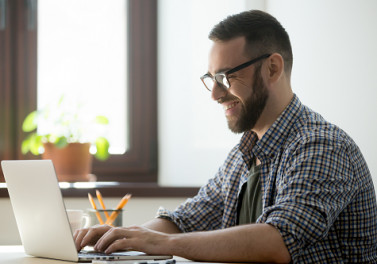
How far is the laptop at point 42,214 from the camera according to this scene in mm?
1357

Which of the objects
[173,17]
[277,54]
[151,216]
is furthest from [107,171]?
[277,54]

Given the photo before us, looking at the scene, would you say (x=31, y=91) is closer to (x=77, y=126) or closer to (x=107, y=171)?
(x=77, y=126)

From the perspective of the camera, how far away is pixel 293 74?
8.57ft

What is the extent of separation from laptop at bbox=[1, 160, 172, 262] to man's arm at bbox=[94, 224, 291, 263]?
0.08ft

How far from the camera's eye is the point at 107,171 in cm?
303

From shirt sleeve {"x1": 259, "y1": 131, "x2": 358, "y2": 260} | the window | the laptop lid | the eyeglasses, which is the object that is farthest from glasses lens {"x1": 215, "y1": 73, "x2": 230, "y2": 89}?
the window

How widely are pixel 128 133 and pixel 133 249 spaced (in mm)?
1650

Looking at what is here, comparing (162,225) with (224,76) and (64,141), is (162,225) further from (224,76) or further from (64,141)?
(64,141)

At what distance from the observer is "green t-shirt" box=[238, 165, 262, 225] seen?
5.76 feet

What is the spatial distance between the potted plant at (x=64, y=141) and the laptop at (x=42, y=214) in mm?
1383

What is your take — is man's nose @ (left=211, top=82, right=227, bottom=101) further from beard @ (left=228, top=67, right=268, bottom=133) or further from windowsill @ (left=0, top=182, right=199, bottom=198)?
windowsill @ (left=0, top=182, right=199, bottom=198)

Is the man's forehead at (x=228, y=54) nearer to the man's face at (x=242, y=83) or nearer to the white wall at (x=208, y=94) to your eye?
the man's face at (x=242, y=83)

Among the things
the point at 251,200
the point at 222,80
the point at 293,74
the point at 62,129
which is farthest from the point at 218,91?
the point at 62,129

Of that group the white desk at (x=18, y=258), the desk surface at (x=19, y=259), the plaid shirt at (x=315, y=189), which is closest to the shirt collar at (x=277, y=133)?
the plaid shirt at (x=315, y=189)
